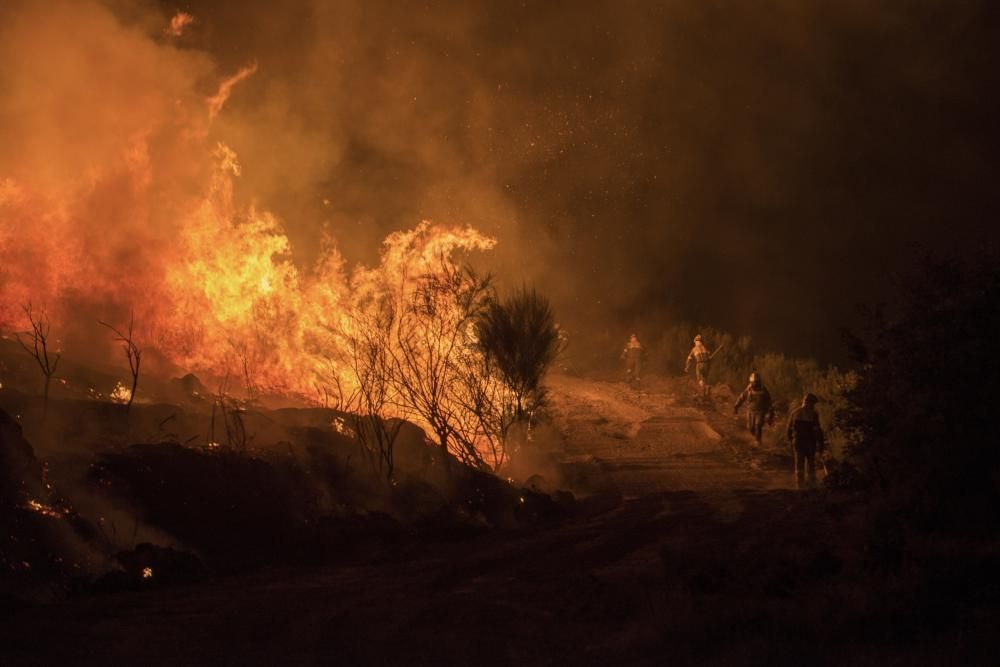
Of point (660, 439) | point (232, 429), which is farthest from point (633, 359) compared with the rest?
point (232, 429)

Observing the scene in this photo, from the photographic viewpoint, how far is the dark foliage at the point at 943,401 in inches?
332

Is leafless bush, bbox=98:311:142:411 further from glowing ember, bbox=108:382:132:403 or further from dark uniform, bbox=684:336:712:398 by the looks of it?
dark uniform, bbox=684:336:712:398

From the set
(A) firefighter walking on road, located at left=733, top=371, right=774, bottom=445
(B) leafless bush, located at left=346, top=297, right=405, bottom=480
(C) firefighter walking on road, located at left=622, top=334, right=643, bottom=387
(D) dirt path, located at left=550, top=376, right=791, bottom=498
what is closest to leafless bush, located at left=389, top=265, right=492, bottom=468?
(B) leafless bush, located at left=346, top=297, right=405, bottom=480

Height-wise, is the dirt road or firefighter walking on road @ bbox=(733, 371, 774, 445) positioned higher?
firefighter walking on road @ bbox=(733, 371, 774, 445)

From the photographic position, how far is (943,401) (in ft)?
27.8

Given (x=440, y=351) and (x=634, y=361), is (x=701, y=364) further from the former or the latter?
(x=440, y=351)

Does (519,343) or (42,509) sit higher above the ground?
(519,343)

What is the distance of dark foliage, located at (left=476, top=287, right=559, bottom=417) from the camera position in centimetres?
1892

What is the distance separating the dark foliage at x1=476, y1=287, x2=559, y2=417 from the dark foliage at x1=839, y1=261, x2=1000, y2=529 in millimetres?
10432

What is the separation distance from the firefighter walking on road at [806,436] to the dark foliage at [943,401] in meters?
7.07

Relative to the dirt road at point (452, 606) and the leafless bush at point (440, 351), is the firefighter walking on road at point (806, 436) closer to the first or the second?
the dirt road at point (452, 606)

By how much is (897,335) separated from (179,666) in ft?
22.2

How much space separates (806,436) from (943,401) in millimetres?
7757

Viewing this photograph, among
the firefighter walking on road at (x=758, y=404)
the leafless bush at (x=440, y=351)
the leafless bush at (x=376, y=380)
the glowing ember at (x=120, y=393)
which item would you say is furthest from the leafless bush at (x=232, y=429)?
the firefighter walking on road at (x=758, y=404)
